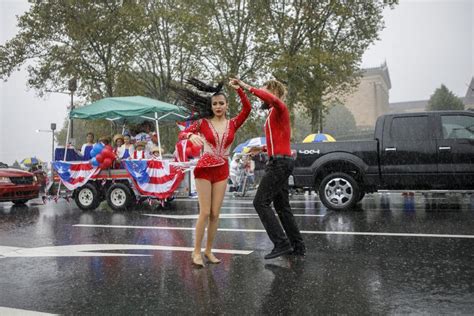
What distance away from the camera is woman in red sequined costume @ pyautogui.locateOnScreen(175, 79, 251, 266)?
16.2 feet

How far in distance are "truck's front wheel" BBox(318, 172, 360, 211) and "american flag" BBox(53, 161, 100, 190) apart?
18.5 ft

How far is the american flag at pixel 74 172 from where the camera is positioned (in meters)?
11.4

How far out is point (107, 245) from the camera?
20.9ft

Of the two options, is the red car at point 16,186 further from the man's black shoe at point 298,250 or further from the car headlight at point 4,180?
the man's black shoe at point 298,250

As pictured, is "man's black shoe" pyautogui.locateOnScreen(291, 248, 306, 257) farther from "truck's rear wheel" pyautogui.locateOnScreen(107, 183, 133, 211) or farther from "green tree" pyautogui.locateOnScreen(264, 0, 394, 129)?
"green tree" pyautogui.locateOnScreen(264, 0, 394, 129)

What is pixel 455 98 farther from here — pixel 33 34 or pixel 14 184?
pixel 14 184

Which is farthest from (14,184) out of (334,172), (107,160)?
(334,172)

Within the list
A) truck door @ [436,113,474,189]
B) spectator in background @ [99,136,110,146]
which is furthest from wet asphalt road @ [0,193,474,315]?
spectator in background @ [99,136,110,146]

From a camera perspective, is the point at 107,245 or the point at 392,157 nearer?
the point at 107,245

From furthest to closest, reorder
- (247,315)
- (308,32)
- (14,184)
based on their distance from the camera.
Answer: (308,32), (14,184), (247,315)

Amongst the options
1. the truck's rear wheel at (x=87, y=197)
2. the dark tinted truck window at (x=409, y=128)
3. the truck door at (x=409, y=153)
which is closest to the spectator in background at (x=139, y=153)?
the truck's rear wheel at (x=87, y=197)

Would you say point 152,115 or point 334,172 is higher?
point 152,115

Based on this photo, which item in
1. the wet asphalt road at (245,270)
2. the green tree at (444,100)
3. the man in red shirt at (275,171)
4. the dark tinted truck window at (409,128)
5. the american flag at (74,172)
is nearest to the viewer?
the wet asphalt road at (245,270)

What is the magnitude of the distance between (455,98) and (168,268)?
69.8 meters
